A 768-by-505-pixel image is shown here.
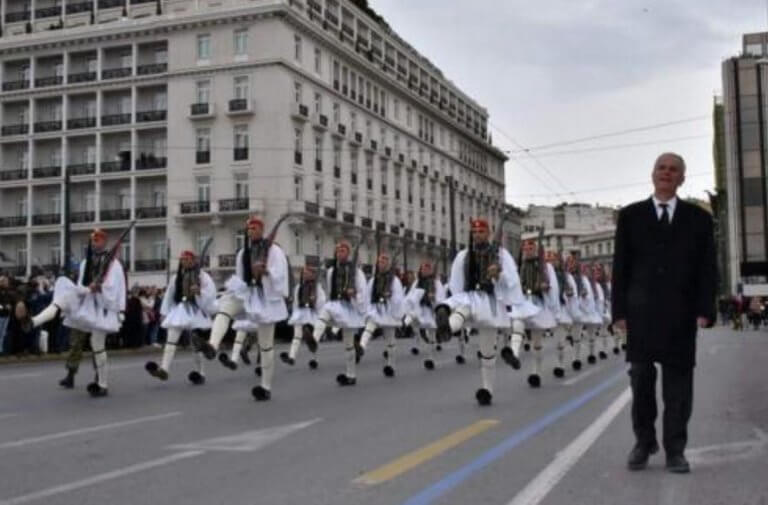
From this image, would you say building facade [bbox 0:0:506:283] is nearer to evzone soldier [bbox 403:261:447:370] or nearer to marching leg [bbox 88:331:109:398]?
evzone soldier [bbox 403:261:447:370]

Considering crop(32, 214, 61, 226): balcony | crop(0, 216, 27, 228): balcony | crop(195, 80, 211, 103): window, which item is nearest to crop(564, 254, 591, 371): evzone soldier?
crop(195, 80, 211, 103): window

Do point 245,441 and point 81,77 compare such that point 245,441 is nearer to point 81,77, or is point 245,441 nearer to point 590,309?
point 590,309

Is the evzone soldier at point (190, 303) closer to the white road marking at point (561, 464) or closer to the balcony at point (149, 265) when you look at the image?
the white road marking at point (561, 464)

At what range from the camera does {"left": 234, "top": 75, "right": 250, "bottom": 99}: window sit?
68875mm

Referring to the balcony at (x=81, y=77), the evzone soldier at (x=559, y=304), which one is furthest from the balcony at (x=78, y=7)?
the evzone soldier at (x=559, y=304)

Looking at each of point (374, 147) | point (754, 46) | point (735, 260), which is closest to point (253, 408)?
point (374, 147)

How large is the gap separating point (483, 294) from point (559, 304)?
5.67 m

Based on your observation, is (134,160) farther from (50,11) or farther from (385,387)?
(385,387)

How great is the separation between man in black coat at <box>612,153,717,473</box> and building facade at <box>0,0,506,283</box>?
59181mm

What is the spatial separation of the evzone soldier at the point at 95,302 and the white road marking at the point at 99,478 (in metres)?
5.60

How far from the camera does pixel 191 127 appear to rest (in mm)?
70688

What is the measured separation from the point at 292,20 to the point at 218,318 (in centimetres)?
5830

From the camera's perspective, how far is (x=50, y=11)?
260 ft

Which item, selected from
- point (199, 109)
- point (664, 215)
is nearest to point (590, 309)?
point (664, 215)
